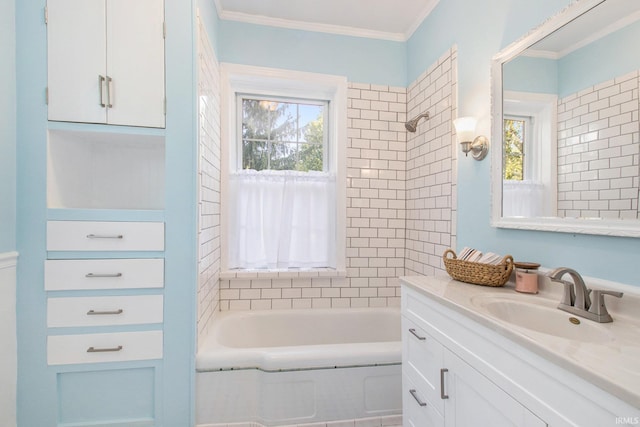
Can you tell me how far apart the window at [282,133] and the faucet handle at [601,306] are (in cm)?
199

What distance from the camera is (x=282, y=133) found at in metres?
2.54

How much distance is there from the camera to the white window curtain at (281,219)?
235cm

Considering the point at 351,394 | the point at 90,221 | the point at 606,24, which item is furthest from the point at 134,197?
the point at 606,24

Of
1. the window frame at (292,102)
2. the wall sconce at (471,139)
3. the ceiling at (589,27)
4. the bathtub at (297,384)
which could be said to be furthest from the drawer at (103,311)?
the ceiling at (589,27)

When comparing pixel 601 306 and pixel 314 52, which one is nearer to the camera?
pixel 601 306

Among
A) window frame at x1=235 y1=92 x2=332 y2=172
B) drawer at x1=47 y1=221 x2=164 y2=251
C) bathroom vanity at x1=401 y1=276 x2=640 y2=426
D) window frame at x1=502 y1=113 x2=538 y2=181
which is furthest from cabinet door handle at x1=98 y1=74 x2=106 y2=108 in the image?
window frame at x1=502 y1=113 x2=538 y2=181

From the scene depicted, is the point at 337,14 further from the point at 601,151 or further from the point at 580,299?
the point at 580,299

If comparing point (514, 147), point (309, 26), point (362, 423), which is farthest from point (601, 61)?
point (362, 423)

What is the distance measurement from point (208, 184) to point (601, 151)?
1.95 meters

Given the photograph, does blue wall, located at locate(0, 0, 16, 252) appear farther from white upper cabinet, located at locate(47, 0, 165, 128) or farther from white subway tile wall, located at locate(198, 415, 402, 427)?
white subway tile wall, located at locate(198, 415, 402, 427)

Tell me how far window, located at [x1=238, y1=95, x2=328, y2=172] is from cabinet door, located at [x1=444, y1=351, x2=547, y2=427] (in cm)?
191

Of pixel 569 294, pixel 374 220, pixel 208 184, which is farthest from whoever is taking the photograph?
pixel 374 220

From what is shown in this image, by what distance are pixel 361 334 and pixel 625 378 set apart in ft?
6.41

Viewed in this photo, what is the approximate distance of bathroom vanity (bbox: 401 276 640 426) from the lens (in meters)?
0.59
